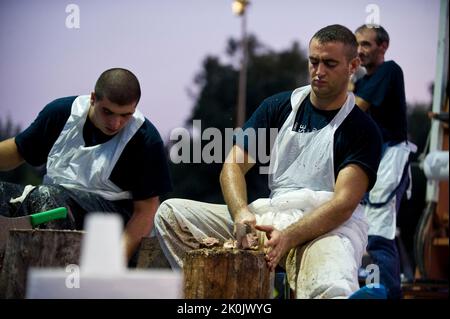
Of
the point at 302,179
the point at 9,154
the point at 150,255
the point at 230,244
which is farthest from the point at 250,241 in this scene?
the point at 9,154

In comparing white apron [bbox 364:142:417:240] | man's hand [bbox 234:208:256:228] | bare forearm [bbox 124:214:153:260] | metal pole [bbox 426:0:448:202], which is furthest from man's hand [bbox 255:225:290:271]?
metal pole [bbox 426:0:448:202]

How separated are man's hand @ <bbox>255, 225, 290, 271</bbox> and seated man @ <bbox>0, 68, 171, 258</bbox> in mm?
1311

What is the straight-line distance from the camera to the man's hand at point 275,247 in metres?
4.87

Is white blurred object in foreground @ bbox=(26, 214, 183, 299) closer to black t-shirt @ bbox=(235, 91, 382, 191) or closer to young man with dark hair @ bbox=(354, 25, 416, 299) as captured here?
black t-shirt @ bbox=(235, 91, 382, 191)

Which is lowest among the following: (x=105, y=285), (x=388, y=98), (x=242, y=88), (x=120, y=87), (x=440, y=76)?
(x=105, y=285)

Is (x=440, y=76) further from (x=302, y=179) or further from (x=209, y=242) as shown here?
(x=209, y=242)

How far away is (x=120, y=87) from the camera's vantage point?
5.91 metres

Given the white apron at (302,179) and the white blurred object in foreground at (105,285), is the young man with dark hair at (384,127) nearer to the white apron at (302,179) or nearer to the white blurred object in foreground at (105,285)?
the white apron at (302,179)

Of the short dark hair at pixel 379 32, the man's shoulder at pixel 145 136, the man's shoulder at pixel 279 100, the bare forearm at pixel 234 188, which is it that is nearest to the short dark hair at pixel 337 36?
the man's shoulder at pixel 279 100

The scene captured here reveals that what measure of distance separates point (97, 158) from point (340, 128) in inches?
62.9

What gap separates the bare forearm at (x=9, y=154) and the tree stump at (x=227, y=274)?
1928 millimetres

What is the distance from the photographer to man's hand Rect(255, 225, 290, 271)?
4871mm
